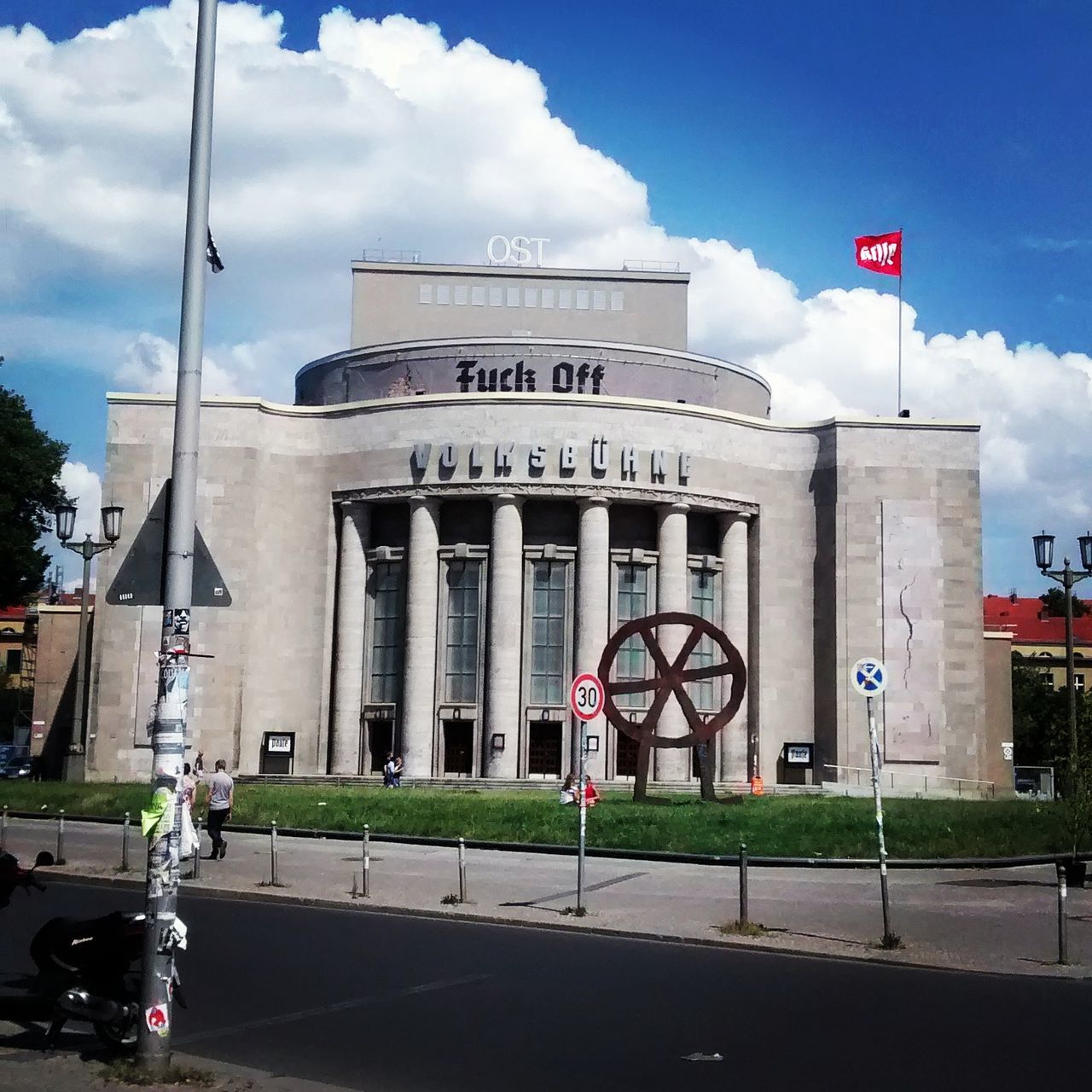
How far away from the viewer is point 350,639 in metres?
61.3

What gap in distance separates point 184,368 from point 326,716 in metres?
52.5

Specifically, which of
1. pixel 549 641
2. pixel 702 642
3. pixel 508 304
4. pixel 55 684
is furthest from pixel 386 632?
pixel 508 304

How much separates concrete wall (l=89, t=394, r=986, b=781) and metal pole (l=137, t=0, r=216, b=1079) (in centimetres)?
4870

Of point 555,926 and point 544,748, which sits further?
point 544,748

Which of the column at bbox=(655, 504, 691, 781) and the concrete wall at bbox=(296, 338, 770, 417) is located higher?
the concrete wall at bbox=(296, 338, 770, 417)

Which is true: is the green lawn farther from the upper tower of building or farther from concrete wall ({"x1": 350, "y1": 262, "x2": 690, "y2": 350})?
concrete wall ({"x1": 350, "y1": 262, "x2": 690, "y2": 350})

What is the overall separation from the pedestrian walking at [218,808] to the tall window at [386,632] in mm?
32813

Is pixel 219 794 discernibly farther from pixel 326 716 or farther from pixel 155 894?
pixel 326 716

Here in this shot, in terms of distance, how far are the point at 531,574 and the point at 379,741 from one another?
32.7 feet

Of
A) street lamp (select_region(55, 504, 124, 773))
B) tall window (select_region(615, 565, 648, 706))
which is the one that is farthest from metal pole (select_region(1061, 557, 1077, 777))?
tall window (select_region(615, 565, 648, 706))

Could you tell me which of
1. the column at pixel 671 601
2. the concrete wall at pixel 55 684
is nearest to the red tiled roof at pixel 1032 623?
the column at pixel 671 601

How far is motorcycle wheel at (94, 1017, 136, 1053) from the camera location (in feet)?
33.6

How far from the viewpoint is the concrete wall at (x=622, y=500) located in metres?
59.8

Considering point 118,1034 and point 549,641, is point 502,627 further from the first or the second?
point 118,1034
